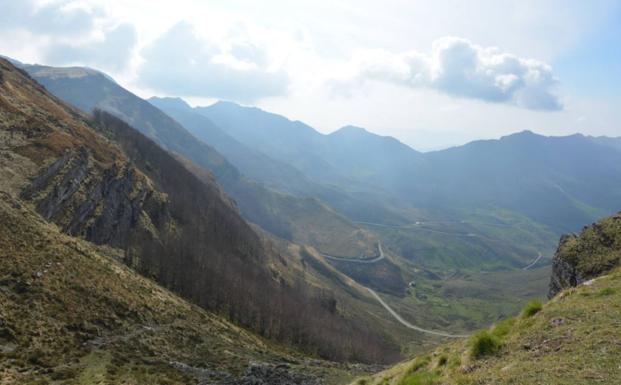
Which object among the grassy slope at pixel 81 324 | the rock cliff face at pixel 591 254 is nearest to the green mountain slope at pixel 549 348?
the rock cliff face at pixel 591 254

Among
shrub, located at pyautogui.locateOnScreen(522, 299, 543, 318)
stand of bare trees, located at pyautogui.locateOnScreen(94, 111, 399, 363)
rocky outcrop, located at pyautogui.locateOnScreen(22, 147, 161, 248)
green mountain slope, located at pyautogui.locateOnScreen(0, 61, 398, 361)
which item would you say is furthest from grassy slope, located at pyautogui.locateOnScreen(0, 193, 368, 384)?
stand of bare trees, located at pyautogui.locateOnScreen(94, 111, 399, 363)

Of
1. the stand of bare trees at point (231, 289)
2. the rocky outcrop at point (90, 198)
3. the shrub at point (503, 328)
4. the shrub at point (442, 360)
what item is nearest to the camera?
the shrub at point (503, 328)

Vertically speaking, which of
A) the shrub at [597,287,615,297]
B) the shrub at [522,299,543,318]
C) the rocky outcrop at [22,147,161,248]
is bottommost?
the rocky outcrop at [22,147,161,248]

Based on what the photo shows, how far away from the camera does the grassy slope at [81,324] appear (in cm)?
4309

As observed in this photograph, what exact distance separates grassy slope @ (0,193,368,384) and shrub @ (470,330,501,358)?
35.4 meters

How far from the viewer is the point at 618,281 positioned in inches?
1057

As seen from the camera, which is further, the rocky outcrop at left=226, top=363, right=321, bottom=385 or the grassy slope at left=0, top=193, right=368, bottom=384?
the rocky outcrop at left=226, top=363, right=321, bottom=385

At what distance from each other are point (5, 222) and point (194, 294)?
67.6 meters

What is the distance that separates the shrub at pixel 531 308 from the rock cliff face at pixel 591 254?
31.4 m

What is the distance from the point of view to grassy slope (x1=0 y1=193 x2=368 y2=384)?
141ft

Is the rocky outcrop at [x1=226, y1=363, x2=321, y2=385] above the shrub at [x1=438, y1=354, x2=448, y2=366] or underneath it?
underneath

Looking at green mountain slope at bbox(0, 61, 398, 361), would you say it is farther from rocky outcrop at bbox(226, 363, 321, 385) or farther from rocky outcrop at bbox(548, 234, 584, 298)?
rocky outcrop at bbox(548, 234, 584, 298)

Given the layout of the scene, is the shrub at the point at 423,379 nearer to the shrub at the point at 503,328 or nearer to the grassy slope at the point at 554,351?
the grassy slope at the point at 554,351

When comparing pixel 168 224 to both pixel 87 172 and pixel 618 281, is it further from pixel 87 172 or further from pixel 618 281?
pixel 618 281
